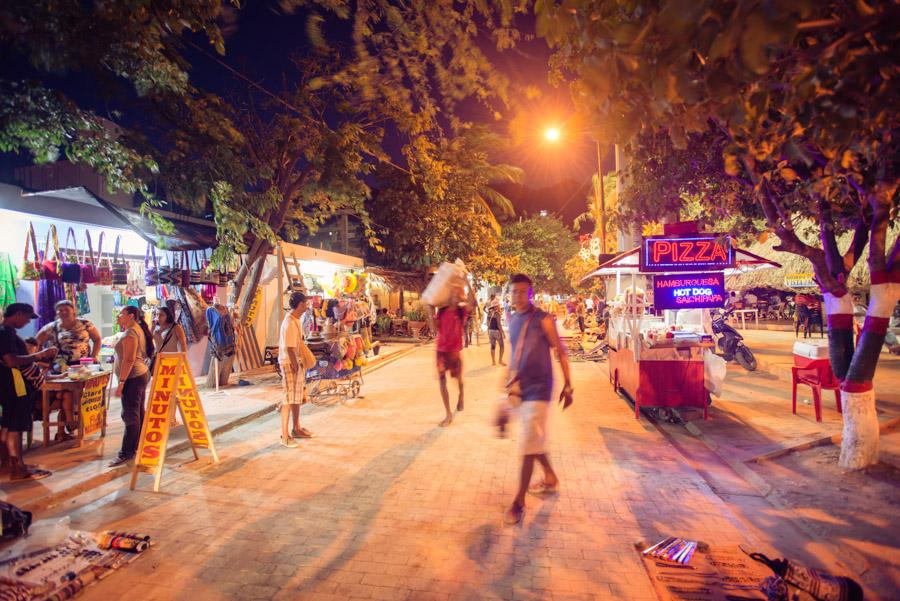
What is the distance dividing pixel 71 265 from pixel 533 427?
8.05m

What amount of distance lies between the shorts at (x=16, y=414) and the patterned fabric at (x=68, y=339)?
4.84 ft

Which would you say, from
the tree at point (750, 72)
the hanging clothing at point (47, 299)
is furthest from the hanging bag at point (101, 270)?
the tree at point (750, 72)

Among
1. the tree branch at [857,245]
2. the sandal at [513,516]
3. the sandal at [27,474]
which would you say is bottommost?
the sandal at [513,516]

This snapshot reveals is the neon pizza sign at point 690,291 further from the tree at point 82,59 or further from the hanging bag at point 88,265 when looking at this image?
the hanging bag at point 88,265

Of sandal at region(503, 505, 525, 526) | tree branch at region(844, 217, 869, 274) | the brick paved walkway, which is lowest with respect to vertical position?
the brick paved walkway

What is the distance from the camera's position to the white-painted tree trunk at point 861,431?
15.6ft

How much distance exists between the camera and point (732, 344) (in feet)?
40.4

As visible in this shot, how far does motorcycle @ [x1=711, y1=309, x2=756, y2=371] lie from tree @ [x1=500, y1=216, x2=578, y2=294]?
758 inches

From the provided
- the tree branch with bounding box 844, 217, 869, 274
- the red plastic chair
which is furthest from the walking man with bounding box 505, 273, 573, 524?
the red plastic chair

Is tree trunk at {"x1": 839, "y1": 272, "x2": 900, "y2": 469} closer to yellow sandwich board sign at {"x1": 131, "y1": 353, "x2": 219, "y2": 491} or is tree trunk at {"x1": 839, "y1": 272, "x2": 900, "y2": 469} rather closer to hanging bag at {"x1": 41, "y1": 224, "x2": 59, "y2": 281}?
yellow sandwich board sign at {"x1": 131, "y1": 353, "x2": 219, "y2": 491}

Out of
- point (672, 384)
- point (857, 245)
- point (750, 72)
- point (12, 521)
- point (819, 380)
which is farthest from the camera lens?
point (672, 384)

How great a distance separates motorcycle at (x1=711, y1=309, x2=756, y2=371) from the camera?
39.0 ft

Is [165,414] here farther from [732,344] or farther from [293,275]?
[732,344]

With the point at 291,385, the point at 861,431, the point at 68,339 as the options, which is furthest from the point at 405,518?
the point at 68,339
